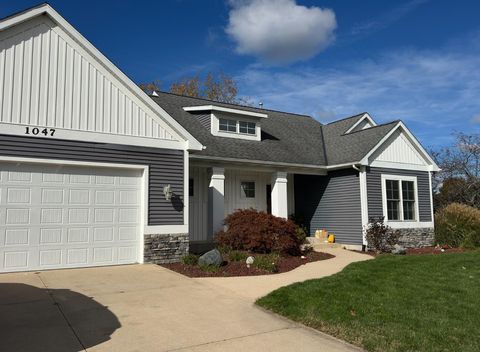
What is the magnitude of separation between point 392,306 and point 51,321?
5.32 metres

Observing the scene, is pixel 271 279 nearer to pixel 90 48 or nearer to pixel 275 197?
pixel 275 197

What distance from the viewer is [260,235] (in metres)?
12.3

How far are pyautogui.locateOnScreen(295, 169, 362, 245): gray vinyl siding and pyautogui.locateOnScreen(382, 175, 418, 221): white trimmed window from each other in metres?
1.26

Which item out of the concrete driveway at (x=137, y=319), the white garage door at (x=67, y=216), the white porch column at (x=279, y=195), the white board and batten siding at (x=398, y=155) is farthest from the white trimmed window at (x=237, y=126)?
the concrete driveway at (x=137, y=319)

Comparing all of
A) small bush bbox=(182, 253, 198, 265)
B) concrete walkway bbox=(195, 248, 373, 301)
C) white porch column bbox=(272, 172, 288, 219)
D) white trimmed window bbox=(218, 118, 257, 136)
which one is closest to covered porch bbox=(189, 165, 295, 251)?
white porch column bbox=(272, 172, 288, 219)

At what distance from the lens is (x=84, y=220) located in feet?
34.3

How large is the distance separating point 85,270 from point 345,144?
40.1ft

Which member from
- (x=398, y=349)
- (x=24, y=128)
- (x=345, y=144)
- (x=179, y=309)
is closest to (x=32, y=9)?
(x=24, y=128)

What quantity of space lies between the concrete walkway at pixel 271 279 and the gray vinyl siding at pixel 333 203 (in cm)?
405

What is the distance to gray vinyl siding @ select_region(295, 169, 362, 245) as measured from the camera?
16.4 meters

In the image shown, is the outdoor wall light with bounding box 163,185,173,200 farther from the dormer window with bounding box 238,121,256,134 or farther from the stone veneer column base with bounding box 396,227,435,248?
the stone veneer column base with bounding box 396,227,435,248

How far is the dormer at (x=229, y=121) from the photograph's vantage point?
16172 mm

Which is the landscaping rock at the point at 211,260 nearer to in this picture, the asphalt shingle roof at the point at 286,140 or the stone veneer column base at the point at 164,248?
the stone veneer column base at the point at 164,248

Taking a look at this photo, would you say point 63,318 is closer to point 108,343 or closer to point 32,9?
point 108,343
